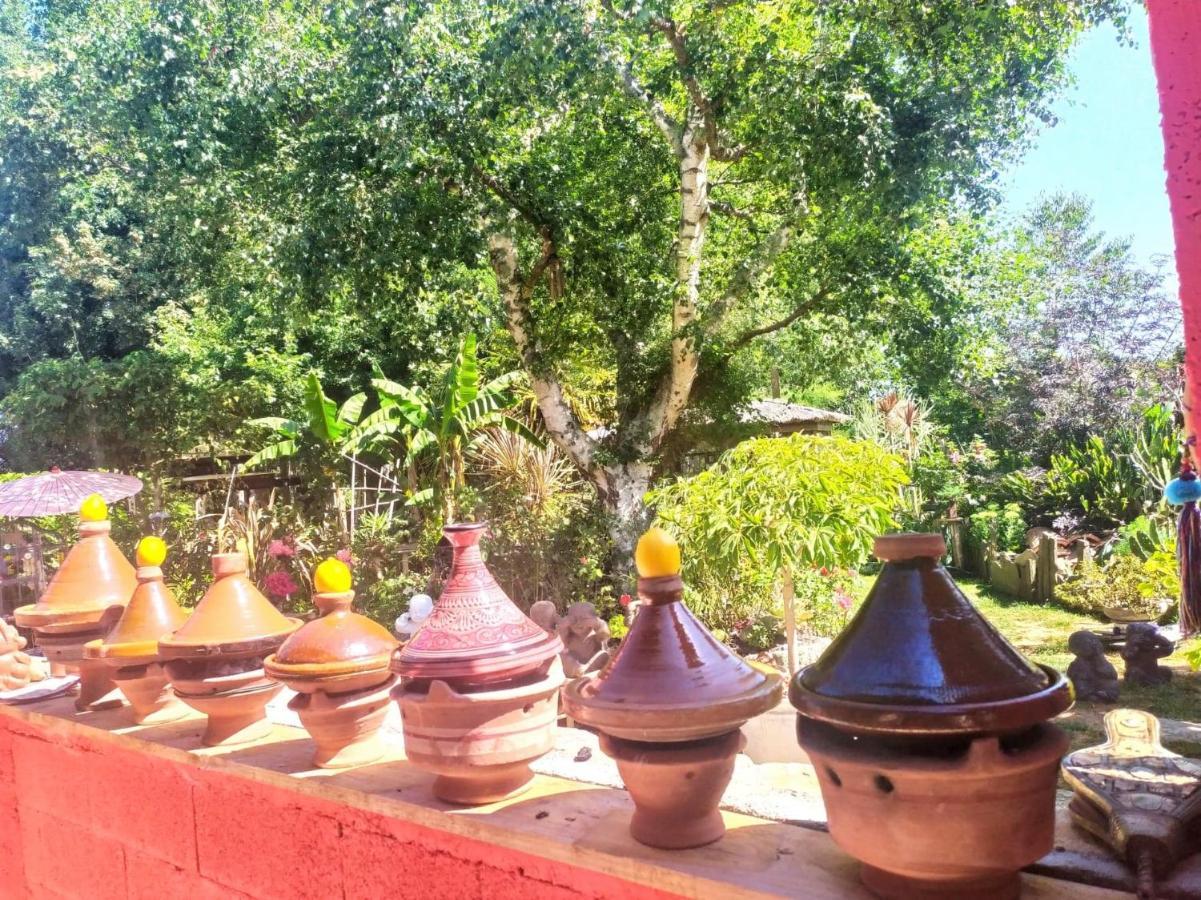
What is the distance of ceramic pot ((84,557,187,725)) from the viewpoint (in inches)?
75.7

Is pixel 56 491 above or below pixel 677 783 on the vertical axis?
above

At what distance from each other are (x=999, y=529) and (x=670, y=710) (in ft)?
40.3

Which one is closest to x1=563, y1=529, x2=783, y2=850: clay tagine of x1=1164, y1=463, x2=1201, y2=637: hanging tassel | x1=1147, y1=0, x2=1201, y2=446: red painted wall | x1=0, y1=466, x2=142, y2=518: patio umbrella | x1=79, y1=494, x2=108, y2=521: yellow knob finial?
x1=1147, y1=0, x2=1201, y2=446: red painted wall

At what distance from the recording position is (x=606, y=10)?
722cm

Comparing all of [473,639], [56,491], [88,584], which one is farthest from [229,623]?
[56,491]

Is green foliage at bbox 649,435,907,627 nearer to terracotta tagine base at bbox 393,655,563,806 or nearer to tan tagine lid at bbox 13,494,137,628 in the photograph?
tan tagine lid at bbox 13,494,137,628

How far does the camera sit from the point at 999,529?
40.1ft

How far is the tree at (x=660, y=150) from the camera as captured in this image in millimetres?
7090

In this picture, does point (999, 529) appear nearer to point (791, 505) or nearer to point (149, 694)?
point (791, 505)

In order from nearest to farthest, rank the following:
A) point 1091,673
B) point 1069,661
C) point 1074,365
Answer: point 1091,673, point 1069,661, point 1074,365

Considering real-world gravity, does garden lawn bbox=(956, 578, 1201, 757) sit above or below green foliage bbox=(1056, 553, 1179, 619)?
below

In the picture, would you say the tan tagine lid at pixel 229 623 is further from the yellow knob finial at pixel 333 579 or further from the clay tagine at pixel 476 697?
the clay tagine at pixel 476 697

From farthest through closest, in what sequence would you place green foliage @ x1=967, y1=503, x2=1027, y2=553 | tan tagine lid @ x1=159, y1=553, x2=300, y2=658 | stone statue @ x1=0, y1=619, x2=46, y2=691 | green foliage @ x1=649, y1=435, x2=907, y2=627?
green foliage @ x1=967, y1=503, x2=1027, y2=553 < green foliage @ x1=649, y1=435, x2=907, y2=627 < stone statue @ x1=0, y1=619, x2=46, y2=691 < tan tagine lid @ x1=159, y1=553, x2=300, y2=658

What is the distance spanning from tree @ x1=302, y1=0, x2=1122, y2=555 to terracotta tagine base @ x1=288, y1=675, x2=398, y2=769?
243 inches
